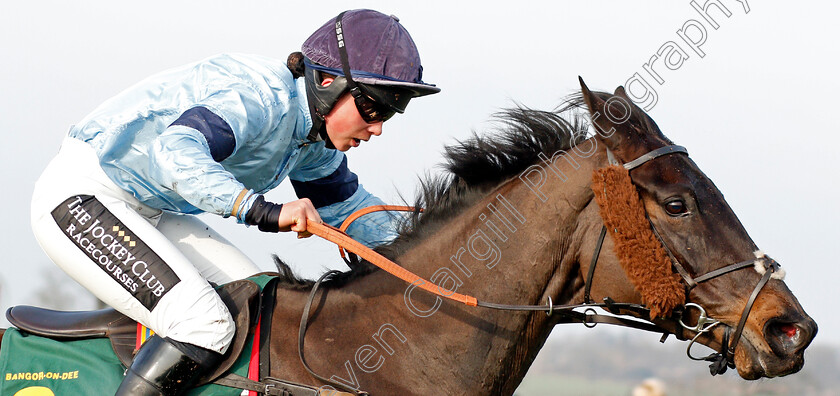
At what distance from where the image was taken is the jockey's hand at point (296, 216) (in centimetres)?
305

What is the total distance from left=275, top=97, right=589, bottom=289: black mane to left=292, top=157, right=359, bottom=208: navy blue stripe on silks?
3.12ft

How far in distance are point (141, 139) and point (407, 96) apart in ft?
3.94

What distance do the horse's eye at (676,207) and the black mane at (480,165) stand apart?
582mm

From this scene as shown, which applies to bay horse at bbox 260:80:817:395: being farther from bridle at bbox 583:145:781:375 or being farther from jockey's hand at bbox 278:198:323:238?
jockey's hand at bbox 278:198:323:238

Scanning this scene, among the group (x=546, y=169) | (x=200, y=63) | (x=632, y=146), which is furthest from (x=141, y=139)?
(x=632, y=146)

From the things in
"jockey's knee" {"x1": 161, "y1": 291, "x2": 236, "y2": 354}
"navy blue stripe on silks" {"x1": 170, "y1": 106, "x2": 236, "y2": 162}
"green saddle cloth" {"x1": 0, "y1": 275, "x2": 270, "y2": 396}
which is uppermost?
"navy blue stripe on silks" {"x1": 170, "y1": 106, "x2": 236, "y2": 162}

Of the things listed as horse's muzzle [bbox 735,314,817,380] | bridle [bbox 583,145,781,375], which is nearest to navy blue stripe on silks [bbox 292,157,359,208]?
bridle [bbox 583,145,781,375]

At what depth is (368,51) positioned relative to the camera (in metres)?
3.49

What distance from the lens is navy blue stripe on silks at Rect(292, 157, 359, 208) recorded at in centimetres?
450

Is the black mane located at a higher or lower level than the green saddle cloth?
higher

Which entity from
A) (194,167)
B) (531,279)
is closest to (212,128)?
(194,167)

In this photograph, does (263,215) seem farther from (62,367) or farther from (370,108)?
(62,367)

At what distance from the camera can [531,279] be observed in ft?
10.8

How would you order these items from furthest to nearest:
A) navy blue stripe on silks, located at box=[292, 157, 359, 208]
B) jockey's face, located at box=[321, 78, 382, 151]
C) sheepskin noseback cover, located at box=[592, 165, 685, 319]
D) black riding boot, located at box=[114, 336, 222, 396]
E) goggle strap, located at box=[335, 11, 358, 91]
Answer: navy blue stripe on silks, located at box=[292, 157, 359, 208]
jockey's face, located at box=[321, 78, 382, 151]
goggle strap, located at box=[335, 11, 358, 91]
sheepskin noseback cover, located at box=[592, 165, 685, 319]
black riding boot, located at box=[114, 336, 222, 396]
